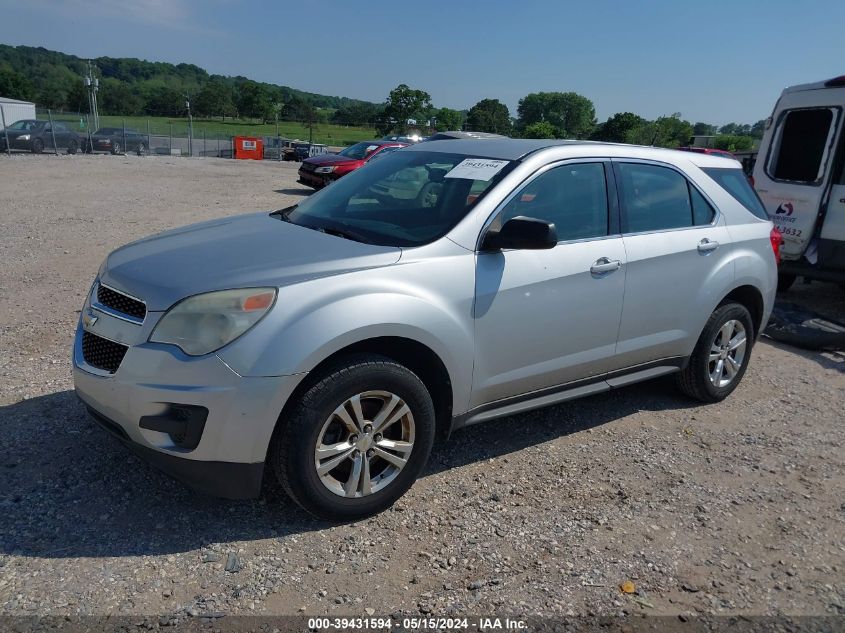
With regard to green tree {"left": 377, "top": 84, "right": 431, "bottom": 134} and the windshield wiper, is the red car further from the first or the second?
green tree {"left": 377, "top": 84, "right": 431, "bottom": 134}

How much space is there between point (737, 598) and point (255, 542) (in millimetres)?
2133

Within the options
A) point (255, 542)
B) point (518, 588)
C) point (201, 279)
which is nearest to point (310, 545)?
point (255, 542)

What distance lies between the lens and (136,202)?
14.5 metres

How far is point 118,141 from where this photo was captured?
33.4m

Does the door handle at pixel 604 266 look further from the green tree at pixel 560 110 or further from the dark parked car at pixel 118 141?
the green tree at pixel 560 110

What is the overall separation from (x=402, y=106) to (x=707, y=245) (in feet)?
273

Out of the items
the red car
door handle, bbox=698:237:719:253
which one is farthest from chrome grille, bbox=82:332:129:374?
the red car

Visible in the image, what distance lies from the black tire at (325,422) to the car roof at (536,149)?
1562 mm

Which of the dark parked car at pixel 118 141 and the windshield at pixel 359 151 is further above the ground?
the windshield at pixel 359 151

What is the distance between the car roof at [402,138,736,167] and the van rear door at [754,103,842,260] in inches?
161

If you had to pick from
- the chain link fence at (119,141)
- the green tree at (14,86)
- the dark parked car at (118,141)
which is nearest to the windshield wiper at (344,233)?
the chain link fence at (119,141)

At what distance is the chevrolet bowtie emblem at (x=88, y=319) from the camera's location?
3.25 metres

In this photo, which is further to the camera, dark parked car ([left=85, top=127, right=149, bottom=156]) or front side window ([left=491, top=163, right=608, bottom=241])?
dark parked car ([left=85, top=127, right=149, bottom=156])

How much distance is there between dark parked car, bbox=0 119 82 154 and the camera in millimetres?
28297
